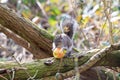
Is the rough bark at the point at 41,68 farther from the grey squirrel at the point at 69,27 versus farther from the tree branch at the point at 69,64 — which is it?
the grey squirrel at the point at 69,27

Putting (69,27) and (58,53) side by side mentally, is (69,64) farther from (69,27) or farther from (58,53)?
(69,27)

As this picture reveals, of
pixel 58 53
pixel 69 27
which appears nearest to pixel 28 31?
pixel 69 27

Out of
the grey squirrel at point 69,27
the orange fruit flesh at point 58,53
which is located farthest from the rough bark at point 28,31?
the orange fruit flesh at point 58,53

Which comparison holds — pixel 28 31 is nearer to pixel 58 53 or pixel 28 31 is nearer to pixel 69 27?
pixel 69 27

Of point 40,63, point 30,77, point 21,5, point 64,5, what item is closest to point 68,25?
point 40,63

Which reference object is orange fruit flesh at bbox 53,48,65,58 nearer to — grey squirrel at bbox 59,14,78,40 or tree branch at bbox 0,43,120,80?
tree branch at bbox 0,43,120,80

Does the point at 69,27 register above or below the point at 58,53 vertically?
above

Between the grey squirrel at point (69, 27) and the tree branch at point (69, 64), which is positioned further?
the grey squirrel at point (69, 27)

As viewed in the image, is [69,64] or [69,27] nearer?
[69,64]

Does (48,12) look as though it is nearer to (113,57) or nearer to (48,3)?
(48,3)

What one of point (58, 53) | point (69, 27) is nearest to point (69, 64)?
point (58, 53)

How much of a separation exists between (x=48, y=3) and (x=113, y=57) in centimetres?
234

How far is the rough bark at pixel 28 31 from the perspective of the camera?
5.66ft

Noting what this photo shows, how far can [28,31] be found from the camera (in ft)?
5.81
